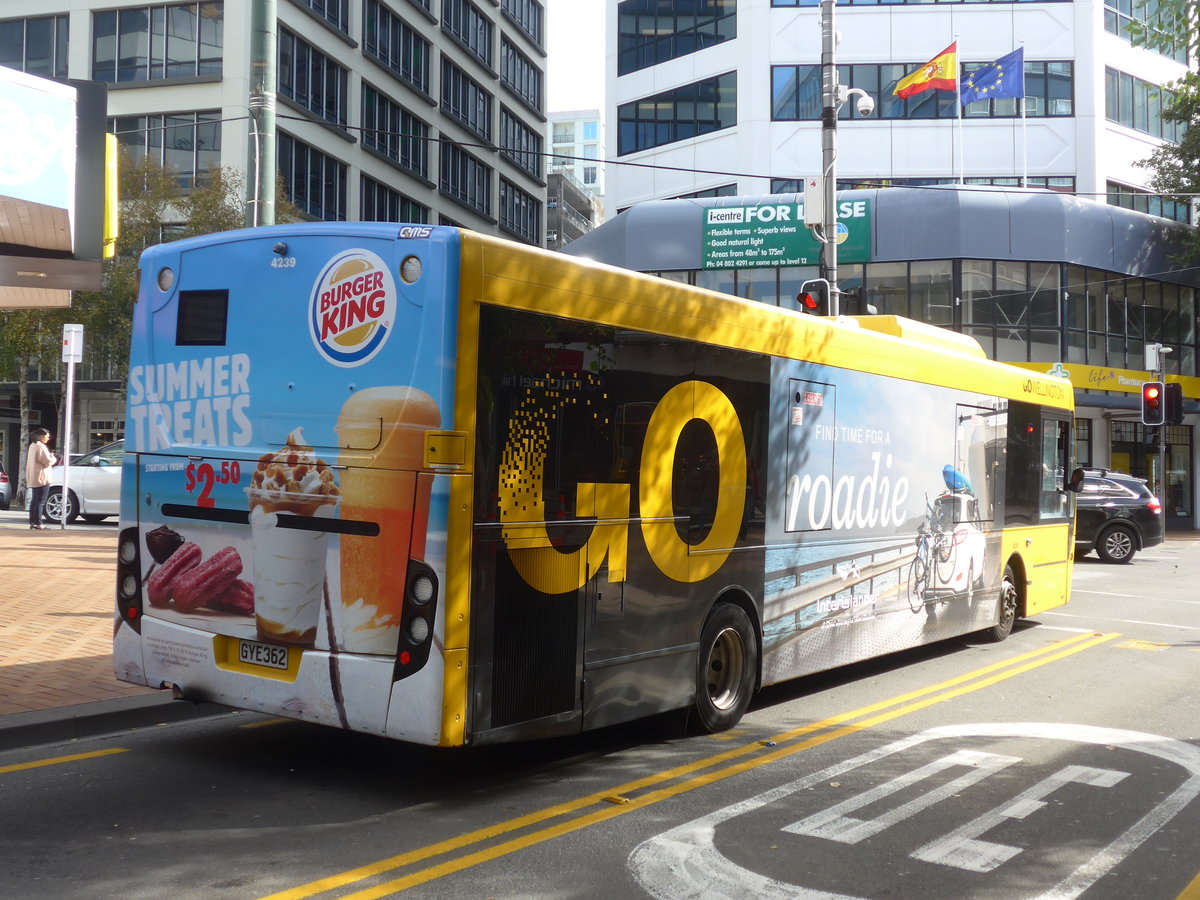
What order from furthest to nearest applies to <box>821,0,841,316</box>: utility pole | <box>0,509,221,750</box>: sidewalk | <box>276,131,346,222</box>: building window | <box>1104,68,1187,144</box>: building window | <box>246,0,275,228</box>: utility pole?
<box>276,131,346,222</box>: building window
<box>1104,68,1187,144</box>: building window
<box>821,0,841,316</box>: utility pole
<box>246,0,275,228</box>: utility pole
<box>0,509,221,750</box>: sidewalk

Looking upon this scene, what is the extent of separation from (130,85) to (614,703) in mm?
39571

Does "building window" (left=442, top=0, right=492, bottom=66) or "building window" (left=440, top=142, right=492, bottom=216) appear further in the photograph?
"building window" (left=440, top=142, right=492, bottom=216)

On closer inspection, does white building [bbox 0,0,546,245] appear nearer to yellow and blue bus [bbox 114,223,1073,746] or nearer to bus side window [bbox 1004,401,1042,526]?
bus side window [bbox 1004,401,1042,526]

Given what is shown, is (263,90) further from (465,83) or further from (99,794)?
(465,83)

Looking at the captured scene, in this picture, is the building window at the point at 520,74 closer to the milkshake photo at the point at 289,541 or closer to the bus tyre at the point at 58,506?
the bus tyre at the point at 58,506

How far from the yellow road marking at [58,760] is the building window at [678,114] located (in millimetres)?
36000

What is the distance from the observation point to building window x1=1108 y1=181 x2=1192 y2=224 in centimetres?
3984

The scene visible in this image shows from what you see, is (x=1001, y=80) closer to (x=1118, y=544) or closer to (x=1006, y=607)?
(x=1118, y=544)

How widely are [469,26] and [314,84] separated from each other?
15.8 metres

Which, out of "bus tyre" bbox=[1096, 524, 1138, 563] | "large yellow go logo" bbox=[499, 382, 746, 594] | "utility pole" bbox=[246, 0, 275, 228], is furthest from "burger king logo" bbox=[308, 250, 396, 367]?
"bus tyre" bbox=[1096, 524, 1138, 563]

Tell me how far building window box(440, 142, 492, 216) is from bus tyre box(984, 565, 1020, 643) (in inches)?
1730

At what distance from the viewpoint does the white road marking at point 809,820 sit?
4.77m

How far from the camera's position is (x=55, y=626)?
10242 mm

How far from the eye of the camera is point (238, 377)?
6.19 metres
